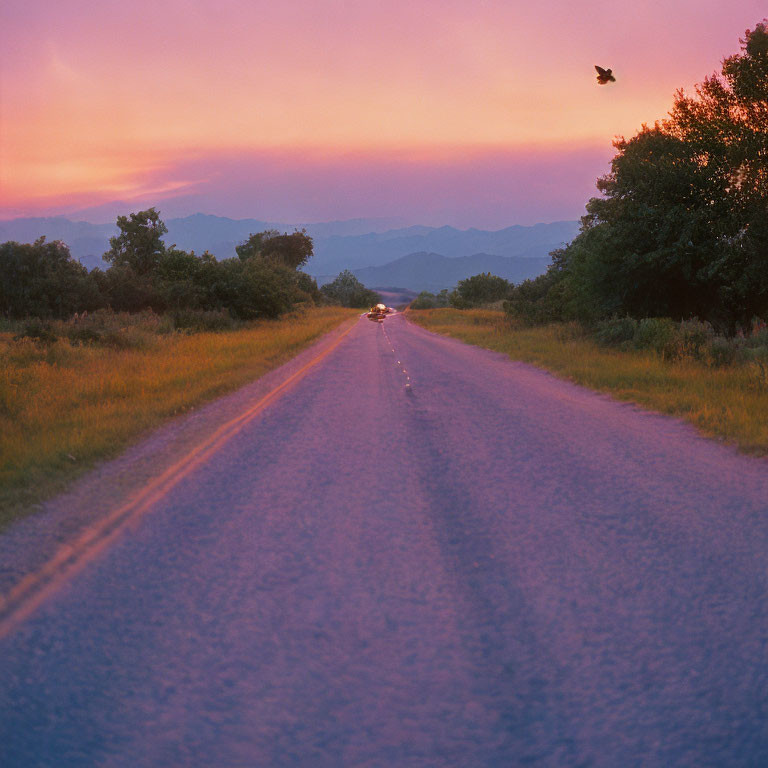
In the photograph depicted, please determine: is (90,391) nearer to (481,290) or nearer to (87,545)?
(87,545)

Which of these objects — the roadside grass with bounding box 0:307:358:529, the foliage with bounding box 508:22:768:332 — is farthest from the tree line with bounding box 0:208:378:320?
the foliage with bounding box 508:22:768:332

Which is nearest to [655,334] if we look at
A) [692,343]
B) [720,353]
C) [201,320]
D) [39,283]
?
[692,343]

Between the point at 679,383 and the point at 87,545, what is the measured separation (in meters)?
11.3

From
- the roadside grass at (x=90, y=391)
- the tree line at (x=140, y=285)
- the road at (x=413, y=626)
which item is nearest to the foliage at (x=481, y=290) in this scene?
the tree line at (x=140, y=285)

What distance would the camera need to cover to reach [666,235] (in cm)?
1895

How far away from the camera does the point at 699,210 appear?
18766 millimetres

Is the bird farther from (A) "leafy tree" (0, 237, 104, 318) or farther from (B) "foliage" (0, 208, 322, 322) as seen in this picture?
(A) "leafy tree" (0, 237, 104, 318)

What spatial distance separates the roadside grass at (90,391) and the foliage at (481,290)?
77.4 m

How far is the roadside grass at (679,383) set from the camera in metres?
9.24

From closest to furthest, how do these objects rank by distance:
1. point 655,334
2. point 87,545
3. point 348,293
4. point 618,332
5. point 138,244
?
point 87,545
point 655,334
point 618,332
point 138,244
point 348,293

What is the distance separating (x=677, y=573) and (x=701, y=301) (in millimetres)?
19084

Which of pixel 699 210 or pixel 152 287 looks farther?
pixel 152 287

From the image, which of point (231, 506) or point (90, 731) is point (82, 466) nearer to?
point (231, 506)

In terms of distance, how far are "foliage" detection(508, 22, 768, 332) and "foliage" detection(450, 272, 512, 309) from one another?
250 ft
